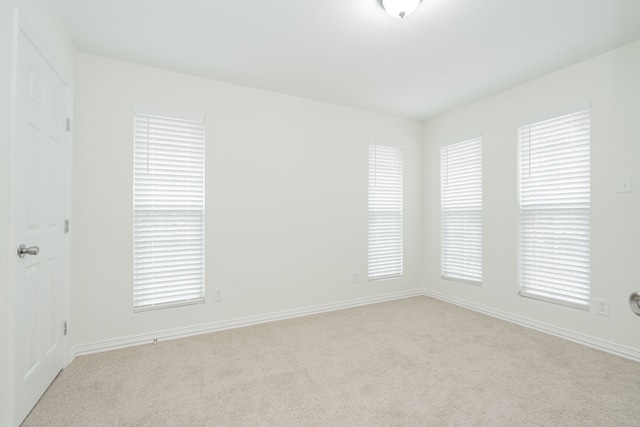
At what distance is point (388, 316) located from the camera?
367cm

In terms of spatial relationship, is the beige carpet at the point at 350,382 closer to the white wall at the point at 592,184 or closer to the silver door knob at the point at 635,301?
the white wall at the point at 592,184

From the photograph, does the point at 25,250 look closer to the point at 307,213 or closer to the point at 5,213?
the point at 5,213

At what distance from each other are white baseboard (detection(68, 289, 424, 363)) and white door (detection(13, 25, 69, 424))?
32 cm

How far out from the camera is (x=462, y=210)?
412 cm

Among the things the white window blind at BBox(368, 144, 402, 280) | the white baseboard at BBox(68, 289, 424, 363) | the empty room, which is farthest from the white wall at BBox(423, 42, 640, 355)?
the white baseboard at BBox(68, 289, 424, 363)

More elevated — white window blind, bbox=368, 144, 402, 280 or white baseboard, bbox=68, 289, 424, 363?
white window blind, bbox=368, 144, 402, 280

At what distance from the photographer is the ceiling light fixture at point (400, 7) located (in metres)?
1.99

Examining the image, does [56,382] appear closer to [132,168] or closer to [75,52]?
[132,168]

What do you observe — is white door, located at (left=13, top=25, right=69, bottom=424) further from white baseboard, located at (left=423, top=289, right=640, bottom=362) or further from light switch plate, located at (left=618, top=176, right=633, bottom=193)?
light switch plate, located at (left=618, top=176, right=633, bottom=193)

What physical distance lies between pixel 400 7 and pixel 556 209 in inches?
99.2

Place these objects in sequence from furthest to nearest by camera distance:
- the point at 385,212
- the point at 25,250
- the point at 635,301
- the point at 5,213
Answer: the point at 385,212, the point at 25,250, the point at 5,213, the point at 635,301

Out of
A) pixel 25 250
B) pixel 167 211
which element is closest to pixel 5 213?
pixel 25 250

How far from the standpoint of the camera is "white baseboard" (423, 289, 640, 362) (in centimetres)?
260

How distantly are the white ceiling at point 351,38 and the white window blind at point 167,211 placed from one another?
66 cm
